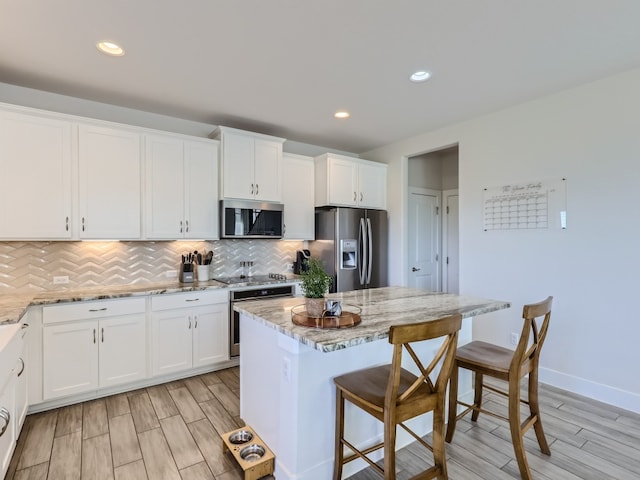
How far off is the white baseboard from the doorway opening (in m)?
2.07

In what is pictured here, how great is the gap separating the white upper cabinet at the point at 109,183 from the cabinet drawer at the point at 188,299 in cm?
68

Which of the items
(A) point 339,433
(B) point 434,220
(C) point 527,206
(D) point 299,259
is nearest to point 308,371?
(A) point 339,433

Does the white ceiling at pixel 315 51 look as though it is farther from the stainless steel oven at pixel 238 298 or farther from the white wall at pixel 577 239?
the stainless steel oven at pixel 238 298

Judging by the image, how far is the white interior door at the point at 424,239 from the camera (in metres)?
4.96

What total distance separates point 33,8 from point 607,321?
4720 mm

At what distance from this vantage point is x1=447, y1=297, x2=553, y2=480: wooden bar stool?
6.15 feet

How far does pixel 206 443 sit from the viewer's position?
2.24 metres

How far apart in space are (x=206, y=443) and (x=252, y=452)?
46 cm

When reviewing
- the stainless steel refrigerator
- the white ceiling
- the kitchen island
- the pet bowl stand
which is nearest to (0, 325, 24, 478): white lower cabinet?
the pet bowl stand

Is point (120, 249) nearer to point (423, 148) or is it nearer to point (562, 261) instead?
point (423, 148)

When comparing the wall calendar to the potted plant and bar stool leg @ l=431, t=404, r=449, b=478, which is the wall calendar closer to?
bar stool leg @ l=431, t=404, r=449, b=478

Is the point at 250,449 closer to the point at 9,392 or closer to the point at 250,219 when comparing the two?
the point at 9,392

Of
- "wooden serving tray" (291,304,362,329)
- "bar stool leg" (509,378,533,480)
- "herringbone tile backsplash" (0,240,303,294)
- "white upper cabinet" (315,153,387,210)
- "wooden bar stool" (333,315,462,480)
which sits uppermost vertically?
"white upper cabinet" (315,153,387,210)

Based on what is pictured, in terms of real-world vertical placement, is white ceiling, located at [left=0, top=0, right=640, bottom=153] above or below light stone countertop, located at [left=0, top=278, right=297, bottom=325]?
above
